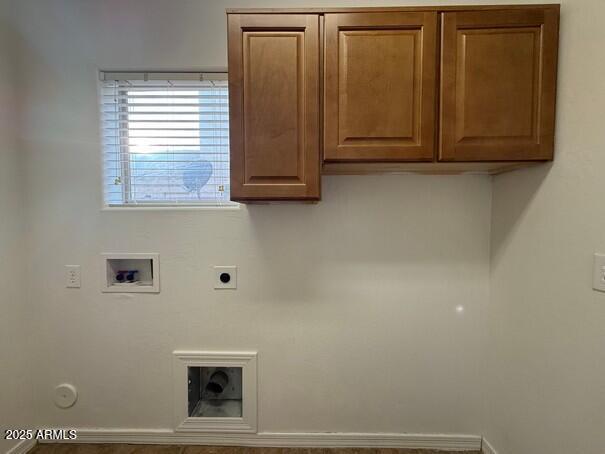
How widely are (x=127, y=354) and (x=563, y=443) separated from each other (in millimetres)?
2039

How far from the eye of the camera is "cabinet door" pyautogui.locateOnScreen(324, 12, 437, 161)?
1130 millimetres

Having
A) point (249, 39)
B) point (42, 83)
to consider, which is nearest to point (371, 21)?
point (249, 39)

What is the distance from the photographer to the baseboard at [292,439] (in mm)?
1549

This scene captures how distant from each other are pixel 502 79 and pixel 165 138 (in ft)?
5.27

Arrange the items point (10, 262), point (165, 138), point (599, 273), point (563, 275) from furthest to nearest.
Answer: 1. point (165, 138)
2. point (10, 262)
3. point (563, 275)
4. point (599, 273)

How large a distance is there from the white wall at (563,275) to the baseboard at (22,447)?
97.7 inches

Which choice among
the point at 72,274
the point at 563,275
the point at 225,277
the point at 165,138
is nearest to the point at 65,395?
the point at 72,274

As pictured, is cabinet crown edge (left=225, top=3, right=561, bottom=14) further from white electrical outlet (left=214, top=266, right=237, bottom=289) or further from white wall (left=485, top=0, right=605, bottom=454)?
white electrical outlet (left=214, top=266, right=237, bottom=289)

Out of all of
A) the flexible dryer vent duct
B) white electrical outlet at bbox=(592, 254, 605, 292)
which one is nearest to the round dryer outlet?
the flexible dryer vent duct

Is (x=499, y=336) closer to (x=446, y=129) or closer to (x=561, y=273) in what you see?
(x=561, y=273)

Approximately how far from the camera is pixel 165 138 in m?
1.57

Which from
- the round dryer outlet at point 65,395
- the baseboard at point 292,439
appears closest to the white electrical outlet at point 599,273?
the baseboard at point 292,439

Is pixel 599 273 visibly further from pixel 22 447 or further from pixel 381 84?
pixel 22 447

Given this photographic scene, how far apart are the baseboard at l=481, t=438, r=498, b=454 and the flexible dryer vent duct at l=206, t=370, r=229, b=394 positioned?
143 centimetres
